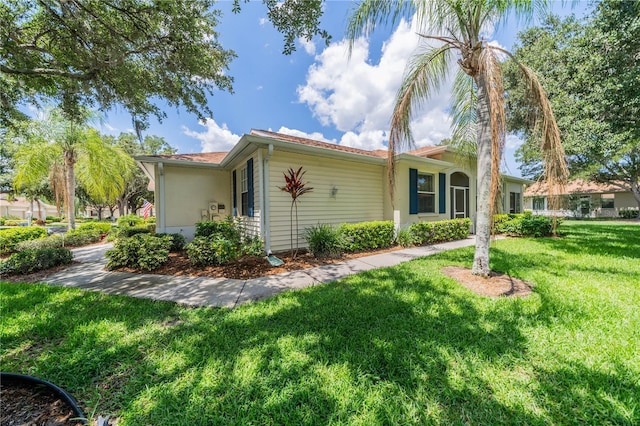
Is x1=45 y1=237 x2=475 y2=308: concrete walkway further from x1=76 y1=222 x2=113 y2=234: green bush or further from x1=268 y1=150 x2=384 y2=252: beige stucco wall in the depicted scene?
x1=76 y1=222 x2=113 y2=234: green bush

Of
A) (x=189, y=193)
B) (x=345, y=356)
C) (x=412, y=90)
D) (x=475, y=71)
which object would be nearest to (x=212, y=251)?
(x=345, y=356)

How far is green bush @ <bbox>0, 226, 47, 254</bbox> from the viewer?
28.8ft

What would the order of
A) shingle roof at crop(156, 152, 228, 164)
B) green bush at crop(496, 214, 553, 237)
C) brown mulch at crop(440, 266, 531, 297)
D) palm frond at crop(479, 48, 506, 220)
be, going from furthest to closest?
green bush at crop(496, 214, 553, 237) < shingle roof at crop(156, 152, 228, 164) < brown mulch at crop(440, 266, 531, 297) < palm frond at crop(479, 48, 506, 220)

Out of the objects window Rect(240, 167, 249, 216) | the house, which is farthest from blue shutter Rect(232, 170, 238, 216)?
window Rect(240, 167, 249, 216)

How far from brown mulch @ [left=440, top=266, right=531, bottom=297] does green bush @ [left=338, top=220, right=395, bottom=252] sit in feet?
9.20

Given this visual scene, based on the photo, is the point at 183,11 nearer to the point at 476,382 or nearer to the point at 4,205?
the point at 476,382

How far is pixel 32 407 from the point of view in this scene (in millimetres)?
1963

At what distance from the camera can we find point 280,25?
5.05 m

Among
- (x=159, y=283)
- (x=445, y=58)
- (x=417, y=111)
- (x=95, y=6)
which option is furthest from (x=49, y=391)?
(x=445, y=58)

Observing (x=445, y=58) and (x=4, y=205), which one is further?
(x=4, y=205)

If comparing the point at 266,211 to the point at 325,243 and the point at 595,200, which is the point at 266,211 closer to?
the point at 325,243

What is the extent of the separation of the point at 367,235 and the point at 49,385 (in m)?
6.92

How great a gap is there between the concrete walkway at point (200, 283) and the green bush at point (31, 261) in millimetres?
454

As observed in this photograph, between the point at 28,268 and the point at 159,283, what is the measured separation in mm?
3819
